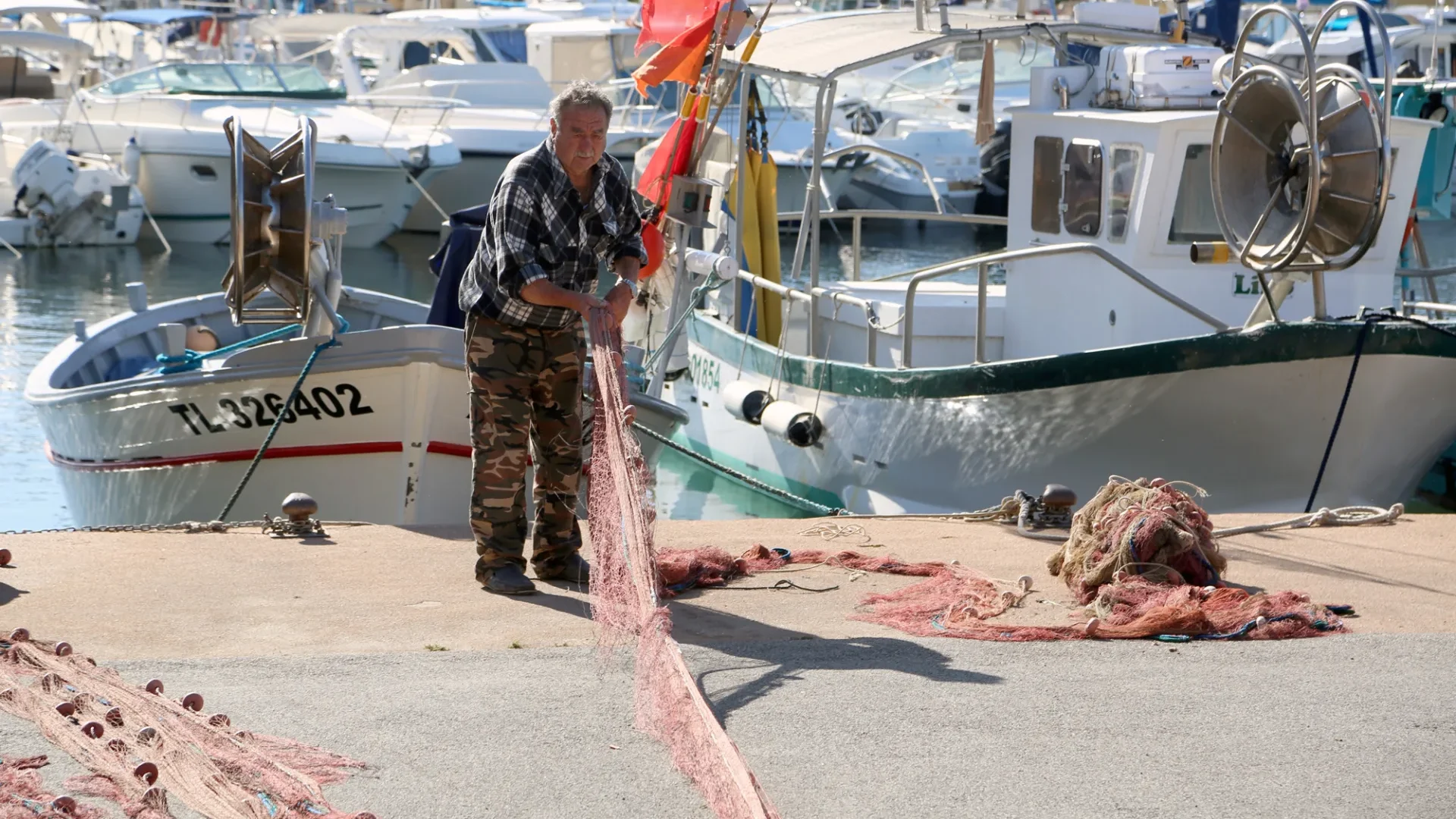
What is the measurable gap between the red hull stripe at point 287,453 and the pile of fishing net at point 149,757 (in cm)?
397

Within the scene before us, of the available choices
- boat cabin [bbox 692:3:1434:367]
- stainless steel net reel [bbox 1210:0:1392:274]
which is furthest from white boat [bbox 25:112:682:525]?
stainless steel net reel [bbox 1210:0:1392:274]

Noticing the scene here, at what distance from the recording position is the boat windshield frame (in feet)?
94.8

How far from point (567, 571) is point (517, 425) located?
639 millimetres

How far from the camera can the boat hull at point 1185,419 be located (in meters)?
8.33

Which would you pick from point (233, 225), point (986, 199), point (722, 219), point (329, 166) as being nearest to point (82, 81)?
point (329, 166)

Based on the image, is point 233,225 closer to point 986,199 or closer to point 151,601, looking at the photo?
point 151,601

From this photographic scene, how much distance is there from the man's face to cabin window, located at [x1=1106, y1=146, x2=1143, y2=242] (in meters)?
4.98

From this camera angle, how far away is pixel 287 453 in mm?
8633

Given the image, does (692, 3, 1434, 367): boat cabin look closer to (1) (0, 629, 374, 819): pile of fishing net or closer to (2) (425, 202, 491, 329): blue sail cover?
(2) (425, 202, 491, 329): blue sail cover

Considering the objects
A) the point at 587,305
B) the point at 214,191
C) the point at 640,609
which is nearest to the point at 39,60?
the point at 214,191

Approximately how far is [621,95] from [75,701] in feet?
92.2

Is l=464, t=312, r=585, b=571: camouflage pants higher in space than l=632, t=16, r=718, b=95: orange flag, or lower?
lower

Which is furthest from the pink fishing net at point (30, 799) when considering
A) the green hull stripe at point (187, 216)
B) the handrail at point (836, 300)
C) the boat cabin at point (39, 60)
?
the boat cabin at point (39, 60)

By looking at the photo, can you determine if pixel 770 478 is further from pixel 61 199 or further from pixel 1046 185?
pixel 61 199
